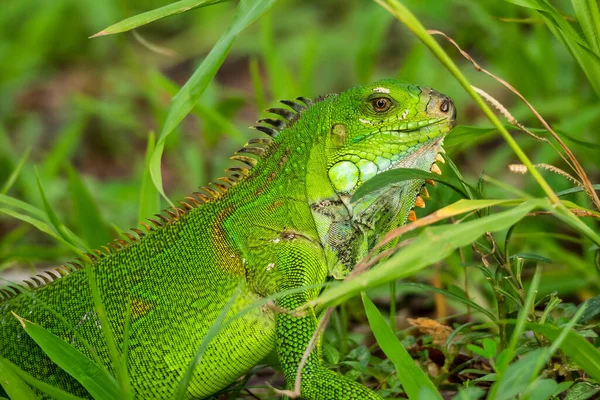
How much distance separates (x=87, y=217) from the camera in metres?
5.32

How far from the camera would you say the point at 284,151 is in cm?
377

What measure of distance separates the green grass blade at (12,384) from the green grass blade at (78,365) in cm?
16

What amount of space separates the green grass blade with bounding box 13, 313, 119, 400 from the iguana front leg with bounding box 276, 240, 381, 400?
65 centimetres

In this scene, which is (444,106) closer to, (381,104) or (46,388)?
(381,104)

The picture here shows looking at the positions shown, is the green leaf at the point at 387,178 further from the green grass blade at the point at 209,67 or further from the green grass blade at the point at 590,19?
the green grass blade at the point at 590,19

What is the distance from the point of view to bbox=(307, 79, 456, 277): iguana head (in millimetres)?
3553

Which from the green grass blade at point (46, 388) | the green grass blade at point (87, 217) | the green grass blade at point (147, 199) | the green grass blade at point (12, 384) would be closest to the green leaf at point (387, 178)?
the green grass blade at point (46, 388)

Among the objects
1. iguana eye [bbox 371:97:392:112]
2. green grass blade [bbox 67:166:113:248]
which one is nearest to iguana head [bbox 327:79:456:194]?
iguana eye [bbox 371:97:392:112]

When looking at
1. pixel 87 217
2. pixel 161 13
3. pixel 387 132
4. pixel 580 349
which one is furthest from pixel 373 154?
pixel 87 217

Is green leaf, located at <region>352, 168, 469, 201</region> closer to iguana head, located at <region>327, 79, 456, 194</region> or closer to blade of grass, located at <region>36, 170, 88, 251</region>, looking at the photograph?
iguana head, located at <region>327, 79, 456, 194</region>

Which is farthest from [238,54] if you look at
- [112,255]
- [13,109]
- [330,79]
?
[112,255]

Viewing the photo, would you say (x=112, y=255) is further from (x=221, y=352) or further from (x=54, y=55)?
(x=54, y=55)

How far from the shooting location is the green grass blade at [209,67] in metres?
3.10

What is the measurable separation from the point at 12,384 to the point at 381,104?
1783 mm
